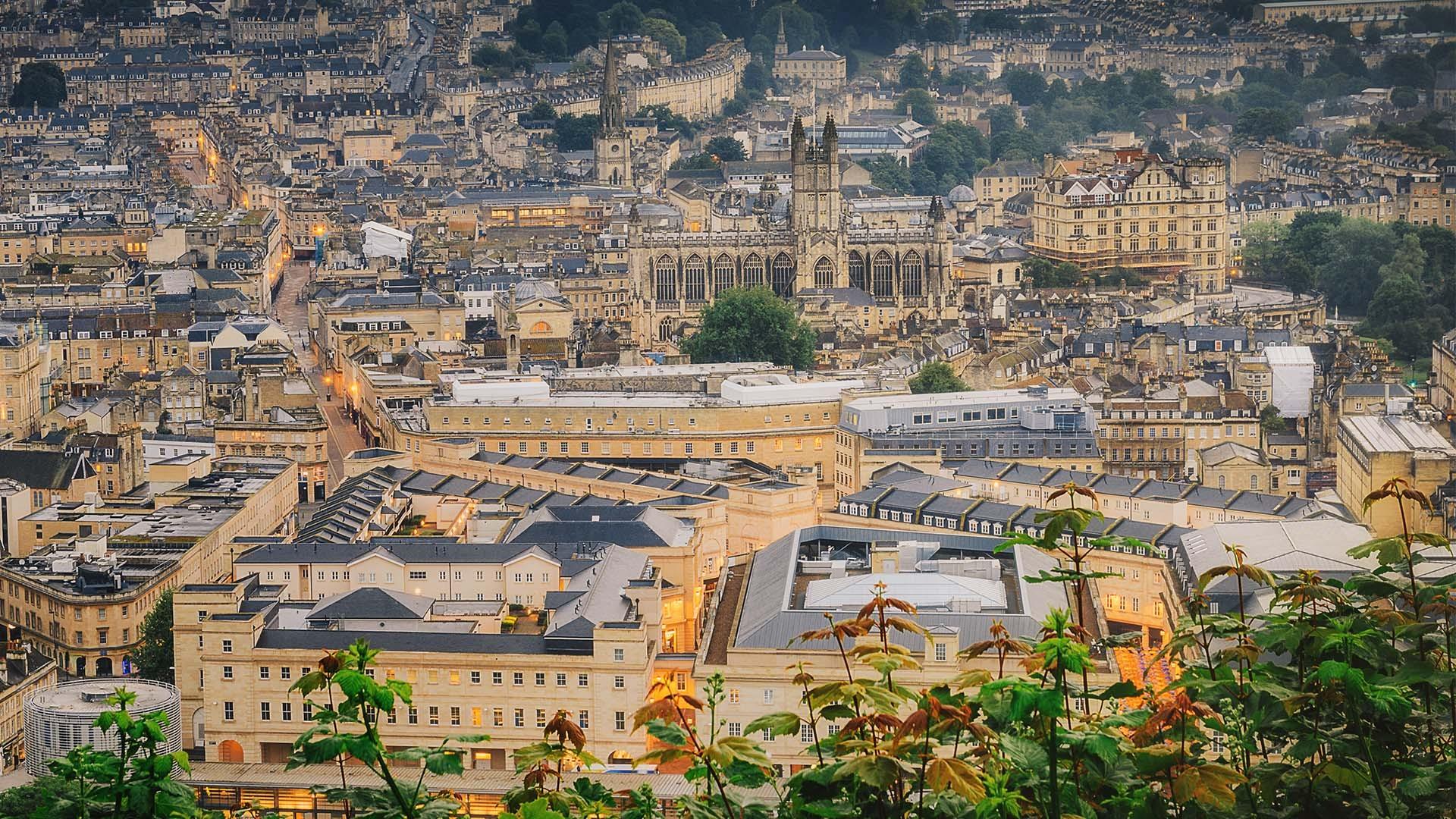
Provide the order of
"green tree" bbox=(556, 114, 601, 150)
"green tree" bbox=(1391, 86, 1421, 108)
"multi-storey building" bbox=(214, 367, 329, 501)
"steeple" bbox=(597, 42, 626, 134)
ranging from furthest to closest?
"green tree" bbox=(1391, 86, 1421, 108) < "green tree" bbox=(556, 114, 601, 150) < "steeple" bbox=(597, 42, 626, 134) < "multi-storey building" bbox=(214, 367, 329, 501)

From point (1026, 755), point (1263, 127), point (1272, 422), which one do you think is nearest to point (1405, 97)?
point (1263, 127)

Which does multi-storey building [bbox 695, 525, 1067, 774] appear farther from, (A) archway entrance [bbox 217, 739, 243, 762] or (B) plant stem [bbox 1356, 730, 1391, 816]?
(B) plant stem [bbox 1356, 730, 1391, 816]

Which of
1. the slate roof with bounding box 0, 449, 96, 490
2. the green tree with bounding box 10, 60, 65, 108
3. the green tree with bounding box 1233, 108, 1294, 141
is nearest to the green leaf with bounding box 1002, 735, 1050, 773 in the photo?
the slate roof with bounding box 0, 449, 96, 490

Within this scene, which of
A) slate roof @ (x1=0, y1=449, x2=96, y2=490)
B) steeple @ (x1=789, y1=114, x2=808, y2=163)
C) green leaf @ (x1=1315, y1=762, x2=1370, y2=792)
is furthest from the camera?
steeple @ (x1=789, y1=114, x2=808, y2=163)

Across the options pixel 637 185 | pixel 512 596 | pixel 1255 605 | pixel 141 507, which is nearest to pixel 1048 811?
pixel 1255 605

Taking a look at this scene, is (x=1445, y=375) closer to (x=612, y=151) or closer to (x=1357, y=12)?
(x=612, y=151)

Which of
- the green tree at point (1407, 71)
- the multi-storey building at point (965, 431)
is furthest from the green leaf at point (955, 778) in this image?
the green tree at point (1407, 71)
